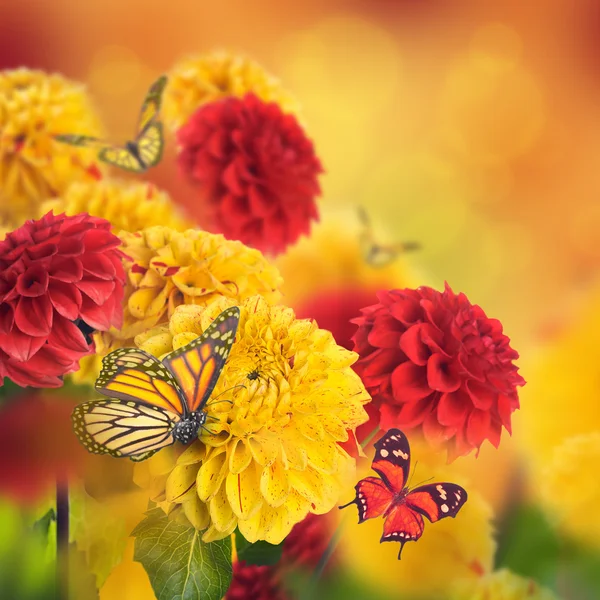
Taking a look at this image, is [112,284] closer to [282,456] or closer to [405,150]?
[282,456]

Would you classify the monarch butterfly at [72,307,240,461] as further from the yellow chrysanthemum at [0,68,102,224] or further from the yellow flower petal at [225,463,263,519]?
the yellow chrysanthemum at [0,68,102,224]

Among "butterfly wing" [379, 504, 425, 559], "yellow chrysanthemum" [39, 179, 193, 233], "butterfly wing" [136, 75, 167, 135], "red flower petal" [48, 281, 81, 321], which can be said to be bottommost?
"butterfly wing" [379, 504, 425, 559]

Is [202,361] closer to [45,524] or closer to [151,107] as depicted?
[45,524]

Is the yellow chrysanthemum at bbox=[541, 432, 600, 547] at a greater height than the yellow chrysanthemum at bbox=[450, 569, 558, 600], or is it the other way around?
the yellow chrysanthemum at bbox=[541, 432, 600, 547]

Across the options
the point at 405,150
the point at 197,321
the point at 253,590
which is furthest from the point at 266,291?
the point at 405,150

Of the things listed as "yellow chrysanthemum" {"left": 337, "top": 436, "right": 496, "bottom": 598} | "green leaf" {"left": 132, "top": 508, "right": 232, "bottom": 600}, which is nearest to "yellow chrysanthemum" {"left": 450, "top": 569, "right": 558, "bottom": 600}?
"yellow chrysanthemum" {"left": 337, "top": 436, "right": 496, "bottom": 598}
